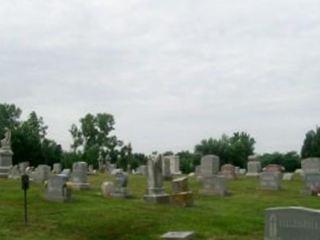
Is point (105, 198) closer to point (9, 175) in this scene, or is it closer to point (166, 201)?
point (166, 201)

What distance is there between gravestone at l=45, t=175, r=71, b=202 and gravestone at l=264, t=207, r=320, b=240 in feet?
35.8

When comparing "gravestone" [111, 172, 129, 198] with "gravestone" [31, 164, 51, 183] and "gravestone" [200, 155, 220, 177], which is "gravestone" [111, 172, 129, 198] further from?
"gravestone" [200, 155, 220, 177]

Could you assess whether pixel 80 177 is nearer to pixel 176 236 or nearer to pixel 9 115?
pixel 176 236

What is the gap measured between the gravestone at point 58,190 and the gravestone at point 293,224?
10.9m

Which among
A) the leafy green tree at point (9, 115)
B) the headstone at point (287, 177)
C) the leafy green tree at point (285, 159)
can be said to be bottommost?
the headstone at point (287, 177)

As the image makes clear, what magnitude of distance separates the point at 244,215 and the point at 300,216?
29.3ft

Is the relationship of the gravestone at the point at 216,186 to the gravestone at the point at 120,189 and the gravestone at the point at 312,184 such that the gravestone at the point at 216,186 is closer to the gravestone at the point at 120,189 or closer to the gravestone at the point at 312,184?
the gravestone at the point at 312,184

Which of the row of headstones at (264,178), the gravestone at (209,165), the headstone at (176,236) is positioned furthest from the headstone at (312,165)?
the headstone at (176,236)

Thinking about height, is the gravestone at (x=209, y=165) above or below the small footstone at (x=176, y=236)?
above

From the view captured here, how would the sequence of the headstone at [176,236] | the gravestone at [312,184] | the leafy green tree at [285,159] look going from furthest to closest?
the leafy green tree at [285,159] < the gravestone at [312,184] < the headstone at [176,236]

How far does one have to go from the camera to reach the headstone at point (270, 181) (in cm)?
2973

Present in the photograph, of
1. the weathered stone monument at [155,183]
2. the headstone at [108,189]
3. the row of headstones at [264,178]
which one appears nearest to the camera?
the weathered stone monument at [155,183]

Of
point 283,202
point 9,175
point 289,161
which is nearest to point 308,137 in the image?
point 289,161

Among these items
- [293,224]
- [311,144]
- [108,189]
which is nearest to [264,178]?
[108,189]
